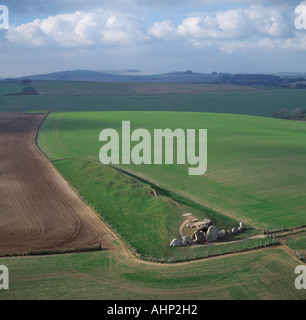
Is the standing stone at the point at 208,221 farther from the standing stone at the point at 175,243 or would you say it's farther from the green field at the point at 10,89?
the green field at the point at 10,89

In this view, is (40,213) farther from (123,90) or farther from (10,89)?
(10,89)

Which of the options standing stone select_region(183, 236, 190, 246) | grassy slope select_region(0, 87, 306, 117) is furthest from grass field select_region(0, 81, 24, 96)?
standing stone select_region(183, 236, 190, 246)

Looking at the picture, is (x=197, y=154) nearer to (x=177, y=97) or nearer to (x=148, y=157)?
(x=148, y=157)

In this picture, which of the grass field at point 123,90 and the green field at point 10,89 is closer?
the green field at point 10,89

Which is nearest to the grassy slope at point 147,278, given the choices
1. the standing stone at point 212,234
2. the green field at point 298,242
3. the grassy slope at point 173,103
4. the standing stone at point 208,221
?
the green field at point 298,242

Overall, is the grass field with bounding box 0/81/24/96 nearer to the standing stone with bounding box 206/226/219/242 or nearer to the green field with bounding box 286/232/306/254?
the standing stone with bounding box 206/226/219/242

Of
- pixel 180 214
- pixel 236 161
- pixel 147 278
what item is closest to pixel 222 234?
pixel 180 214
